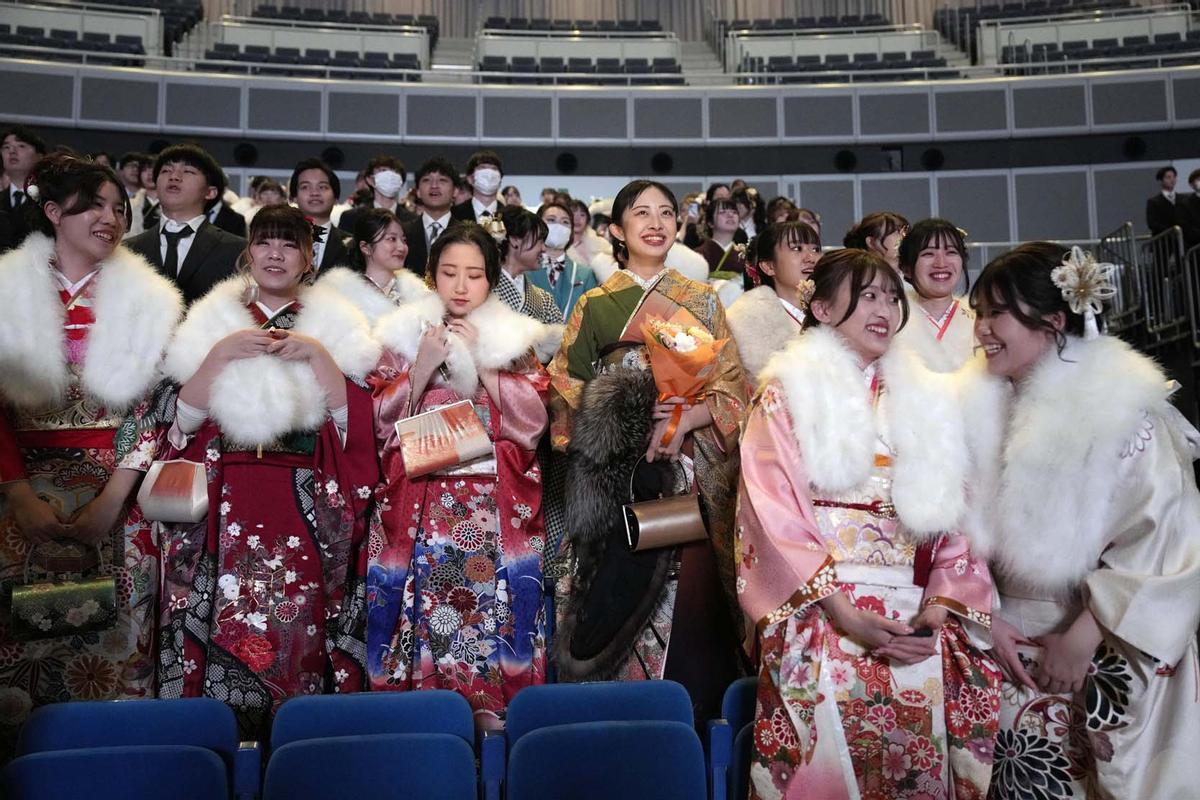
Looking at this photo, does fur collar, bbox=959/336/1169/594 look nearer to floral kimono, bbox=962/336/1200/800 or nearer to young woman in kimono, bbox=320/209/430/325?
floral kimono, bbox=962/336/1200/800

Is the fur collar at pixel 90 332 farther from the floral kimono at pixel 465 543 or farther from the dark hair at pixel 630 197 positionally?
the dark hair at pixel 630 197

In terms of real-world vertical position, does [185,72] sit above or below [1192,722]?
above


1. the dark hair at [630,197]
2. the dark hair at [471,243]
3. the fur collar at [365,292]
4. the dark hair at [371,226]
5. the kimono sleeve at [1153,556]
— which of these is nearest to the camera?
the kimono sleeve at [1153,556]

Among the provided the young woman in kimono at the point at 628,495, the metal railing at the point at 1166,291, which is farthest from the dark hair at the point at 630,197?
the metal railing at the point at 1166,291

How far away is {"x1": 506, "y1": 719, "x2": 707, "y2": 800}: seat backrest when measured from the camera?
217 cm

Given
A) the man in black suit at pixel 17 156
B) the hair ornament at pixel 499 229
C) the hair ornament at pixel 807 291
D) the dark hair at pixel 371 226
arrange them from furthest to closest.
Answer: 1. the man in black suit at pixel 17 156
2. the hair ornament at pixel 499 229
3. the dark hair at pixel 371 226
4. the hair ornament at pixel 807 291

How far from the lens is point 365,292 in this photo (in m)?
3.51

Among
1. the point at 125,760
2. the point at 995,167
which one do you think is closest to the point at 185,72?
the point at 995,167

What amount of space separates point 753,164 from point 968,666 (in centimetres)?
1120

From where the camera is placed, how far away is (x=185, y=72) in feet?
40.0

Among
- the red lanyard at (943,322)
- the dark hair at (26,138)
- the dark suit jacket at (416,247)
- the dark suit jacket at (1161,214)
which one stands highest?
the dark suit jacket at (1161,214)

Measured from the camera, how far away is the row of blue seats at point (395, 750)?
6.70ft

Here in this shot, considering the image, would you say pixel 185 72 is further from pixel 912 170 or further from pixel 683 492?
pixel 683 492

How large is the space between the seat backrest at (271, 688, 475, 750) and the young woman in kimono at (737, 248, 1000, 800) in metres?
0.66
